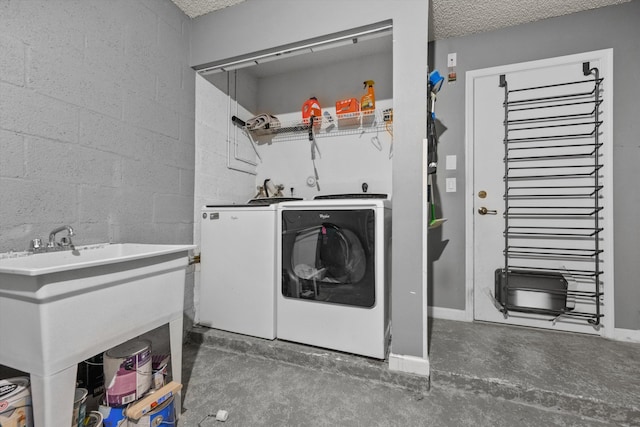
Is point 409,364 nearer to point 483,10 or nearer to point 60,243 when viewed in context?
point 60,243

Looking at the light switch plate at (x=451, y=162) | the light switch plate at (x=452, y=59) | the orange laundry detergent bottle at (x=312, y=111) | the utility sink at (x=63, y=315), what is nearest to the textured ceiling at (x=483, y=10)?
the light switch plate at (x=452, y=59)

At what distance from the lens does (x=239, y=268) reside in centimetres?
195

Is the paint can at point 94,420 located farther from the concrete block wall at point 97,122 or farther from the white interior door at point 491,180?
the white interior door at point 491,180

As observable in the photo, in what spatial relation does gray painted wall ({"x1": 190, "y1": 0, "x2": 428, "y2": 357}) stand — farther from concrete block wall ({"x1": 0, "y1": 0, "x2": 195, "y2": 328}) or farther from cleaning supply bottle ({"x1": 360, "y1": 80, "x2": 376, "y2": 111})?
concrete block wall ({"x1": 0, "y1": 0, "x2": 195, "y2": 328})

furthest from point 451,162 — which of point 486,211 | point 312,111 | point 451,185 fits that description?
point 312,111

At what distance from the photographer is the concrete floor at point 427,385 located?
1312mm

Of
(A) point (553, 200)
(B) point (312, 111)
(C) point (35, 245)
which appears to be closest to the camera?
(C) point (35, 245)

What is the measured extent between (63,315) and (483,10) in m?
3.02

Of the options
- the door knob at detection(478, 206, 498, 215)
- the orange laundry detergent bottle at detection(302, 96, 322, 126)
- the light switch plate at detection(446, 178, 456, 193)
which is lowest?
the door knob at detection(478, 206, 498, 215)

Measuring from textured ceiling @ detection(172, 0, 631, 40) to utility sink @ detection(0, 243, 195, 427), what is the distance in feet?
6.27

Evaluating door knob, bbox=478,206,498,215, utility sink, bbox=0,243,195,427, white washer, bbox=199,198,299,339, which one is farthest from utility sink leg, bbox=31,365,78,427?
door knob, bbox=478,206,498,215

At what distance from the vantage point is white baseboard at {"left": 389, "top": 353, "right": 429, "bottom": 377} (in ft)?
5.00

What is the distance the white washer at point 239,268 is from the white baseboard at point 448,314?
4.84ft

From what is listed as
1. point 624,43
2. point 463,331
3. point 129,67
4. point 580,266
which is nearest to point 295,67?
point 129,67
